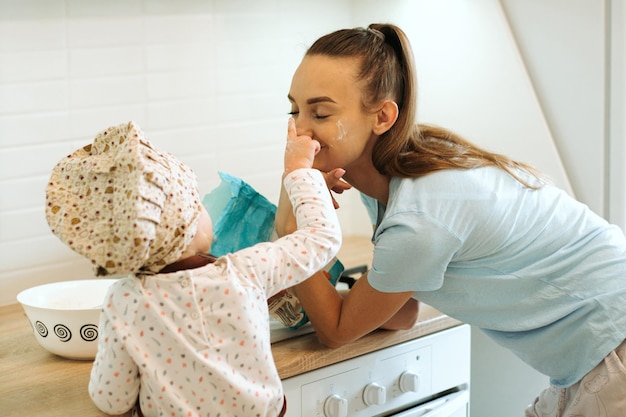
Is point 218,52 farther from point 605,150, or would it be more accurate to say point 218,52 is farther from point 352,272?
point 605,150

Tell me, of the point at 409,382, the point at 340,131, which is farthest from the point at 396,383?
the point at 340,131

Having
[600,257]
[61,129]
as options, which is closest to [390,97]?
[600,257]

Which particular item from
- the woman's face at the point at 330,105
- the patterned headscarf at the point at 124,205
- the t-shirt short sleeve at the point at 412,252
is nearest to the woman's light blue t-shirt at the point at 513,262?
the t-shirt short sleeve at the point at 412,252

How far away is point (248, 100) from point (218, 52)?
0.49 feet

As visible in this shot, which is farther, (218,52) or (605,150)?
(218,52)

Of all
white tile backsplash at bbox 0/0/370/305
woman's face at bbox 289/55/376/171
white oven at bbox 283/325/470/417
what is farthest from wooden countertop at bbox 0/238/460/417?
woman's face at bbox 289/55/376/171

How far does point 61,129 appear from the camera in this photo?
187 cm

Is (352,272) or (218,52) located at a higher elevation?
(218,52)

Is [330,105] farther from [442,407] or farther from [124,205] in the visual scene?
[442,407]

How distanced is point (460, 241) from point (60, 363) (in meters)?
0.72

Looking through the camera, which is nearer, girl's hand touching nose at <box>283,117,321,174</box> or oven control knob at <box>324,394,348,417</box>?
girl's hand touching nose at <box>283,117,321,174</box>

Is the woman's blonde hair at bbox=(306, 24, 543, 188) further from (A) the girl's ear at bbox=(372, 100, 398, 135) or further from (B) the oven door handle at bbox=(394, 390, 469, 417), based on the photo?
(B) the oven door handle at bbox=(394, 390, 469, 417)

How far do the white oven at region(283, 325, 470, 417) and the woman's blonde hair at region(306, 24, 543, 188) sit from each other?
39 cm

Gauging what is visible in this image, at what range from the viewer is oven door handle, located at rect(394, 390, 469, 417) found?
175cm
